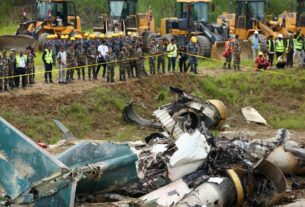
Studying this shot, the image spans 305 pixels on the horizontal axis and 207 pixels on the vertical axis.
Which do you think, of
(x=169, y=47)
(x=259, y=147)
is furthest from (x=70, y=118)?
(x=259, y=147)

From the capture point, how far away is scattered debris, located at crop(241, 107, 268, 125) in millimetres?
21859

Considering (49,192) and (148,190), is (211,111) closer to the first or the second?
(148,190)

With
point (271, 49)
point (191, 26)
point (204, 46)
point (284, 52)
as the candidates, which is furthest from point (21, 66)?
point (284, 52)

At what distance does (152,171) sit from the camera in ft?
40.3

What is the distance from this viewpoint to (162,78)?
958 inches

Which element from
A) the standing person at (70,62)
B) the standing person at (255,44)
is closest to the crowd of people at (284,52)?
the standing person at (255,44)

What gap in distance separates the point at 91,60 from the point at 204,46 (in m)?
7.69

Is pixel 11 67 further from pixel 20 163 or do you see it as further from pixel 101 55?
pixel 20 163

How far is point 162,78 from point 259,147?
36.4ft

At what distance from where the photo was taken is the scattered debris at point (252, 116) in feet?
71.7

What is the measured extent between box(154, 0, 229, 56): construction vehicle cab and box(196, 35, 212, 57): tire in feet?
2.40

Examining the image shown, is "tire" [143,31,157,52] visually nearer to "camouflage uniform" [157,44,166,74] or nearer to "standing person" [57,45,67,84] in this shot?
"camouflage uniform" [157,44,166,74]

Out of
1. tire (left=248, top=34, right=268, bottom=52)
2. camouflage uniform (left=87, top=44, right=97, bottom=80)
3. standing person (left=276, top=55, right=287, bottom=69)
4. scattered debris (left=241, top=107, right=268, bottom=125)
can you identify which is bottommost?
scattered debris (left=241, top=107, right=268, bottom=125)

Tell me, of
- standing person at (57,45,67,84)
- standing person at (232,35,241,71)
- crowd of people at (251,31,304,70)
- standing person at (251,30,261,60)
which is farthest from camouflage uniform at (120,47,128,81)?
standing person at (251,30,261,60)
